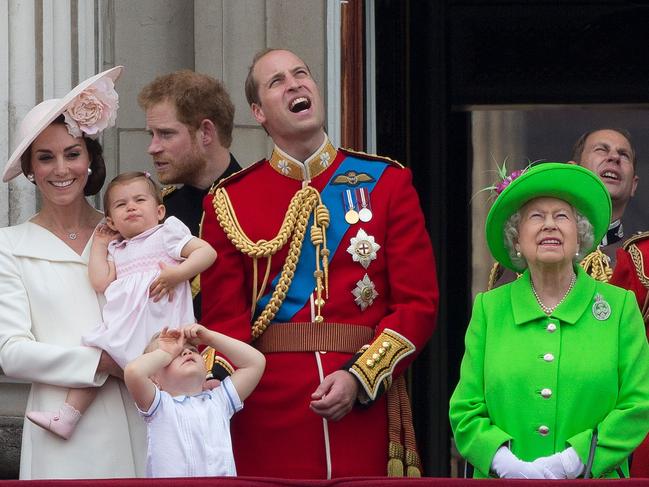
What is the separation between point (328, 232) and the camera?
6270 millimetres

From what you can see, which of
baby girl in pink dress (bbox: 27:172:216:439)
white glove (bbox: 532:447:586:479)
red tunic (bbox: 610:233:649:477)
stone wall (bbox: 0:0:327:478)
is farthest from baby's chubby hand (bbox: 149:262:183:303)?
stone wall (bbox: 0:0:327:478)

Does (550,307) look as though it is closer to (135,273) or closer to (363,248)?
(363,248)

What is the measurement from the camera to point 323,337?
6.18 m

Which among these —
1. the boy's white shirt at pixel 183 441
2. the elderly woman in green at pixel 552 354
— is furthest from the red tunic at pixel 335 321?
the boy's white shirt at pixel 183 441

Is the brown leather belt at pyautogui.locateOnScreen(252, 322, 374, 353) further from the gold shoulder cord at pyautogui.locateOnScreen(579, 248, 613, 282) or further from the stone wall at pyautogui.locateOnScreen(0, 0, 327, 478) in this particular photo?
the stone wall at pyautogui.locateOnScreen(0, 0, 327, 478)

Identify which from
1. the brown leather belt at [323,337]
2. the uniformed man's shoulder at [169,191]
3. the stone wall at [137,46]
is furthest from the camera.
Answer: the stone wall at [137,46]

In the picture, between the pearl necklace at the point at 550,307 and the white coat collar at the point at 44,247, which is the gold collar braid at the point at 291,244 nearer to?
the white coat collar at the point at 44,247

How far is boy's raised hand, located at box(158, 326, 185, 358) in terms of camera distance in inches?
226

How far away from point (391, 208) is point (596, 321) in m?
0.78

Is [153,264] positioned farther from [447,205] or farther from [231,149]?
[447,205]

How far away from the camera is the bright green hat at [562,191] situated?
19.1ft

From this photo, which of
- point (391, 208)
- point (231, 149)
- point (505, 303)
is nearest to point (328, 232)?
point (391, 208)

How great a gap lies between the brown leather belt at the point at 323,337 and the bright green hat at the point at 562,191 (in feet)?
1.81

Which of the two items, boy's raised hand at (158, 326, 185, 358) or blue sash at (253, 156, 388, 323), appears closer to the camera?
boy's raised hand at (158, 326, 185, 358)
